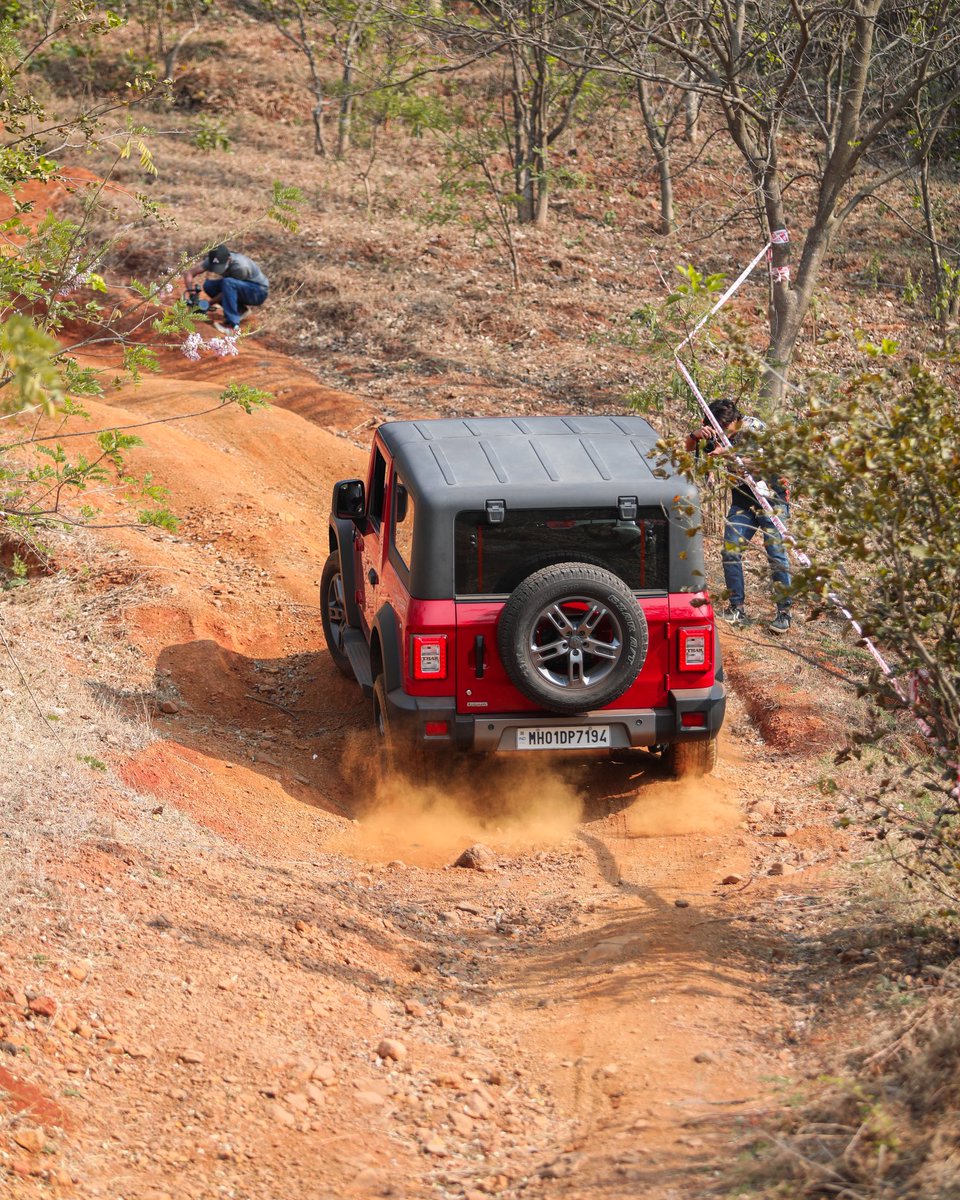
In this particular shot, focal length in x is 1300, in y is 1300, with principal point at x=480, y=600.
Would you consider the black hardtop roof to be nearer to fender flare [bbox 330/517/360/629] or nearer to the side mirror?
the side mirror

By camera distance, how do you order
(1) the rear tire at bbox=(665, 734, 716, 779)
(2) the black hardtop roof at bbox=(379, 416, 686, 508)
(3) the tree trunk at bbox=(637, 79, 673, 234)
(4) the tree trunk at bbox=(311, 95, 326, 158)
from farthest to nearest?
1. (4) the tree trunk at bbox=(311, 95, 326, 158)
2. (3) the tree trunk at bbox=(637, 79, 673, 234)
3. (1) the rear tire at bbox=(665, 734, 716, 779)
4. (2) the black hardtop roof at bbox=(379, 416, 686, 508)

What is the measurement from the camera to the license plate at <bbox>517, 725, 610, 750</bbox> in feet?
21.9

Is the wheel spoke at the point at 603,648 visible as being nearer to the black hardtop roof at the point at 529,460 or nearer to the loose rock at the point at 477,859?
the black hardtop roof at the point at 529,460

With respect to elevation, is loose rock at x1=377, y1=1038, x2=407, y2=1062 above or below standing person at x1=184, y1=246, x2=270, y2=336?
below

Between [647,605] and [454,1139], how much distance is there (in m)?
3.14

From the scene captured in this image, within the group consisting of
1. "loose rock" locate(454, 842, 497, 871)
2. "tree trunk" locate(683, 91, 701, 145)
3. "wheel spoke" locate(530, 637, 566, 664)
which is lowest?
"loose rock" locate(454, 842, 497, 871)

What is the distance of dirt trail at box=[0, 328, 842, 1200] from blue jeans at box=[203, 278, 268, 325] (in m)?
9.09

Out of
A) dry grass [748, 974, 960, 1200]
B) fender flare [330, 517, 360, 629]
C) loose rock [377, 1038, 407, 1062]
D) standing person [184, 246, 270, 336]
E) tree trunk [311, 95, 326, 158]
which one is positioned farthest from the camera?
tree trunk [311, 95, 326, 158]

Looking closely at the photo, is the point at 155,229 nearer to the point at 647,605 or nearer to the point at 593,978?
the point at 647,605

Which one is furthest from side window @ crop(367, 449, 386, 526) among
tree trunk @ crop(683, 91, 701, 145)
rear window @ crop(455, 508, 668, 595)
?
tree trunk @ crop(683, 91, 701, 145)

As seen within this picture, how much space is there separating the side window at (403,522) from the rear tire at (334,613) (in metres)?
1.57

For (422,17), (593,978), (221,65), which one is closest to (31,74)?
(221,65)

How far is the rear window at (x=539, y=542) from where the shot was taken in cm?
649

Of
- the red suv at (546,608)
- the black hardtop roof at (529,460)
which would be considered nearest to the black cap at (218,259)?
the black hardtop roof at (529,460)
